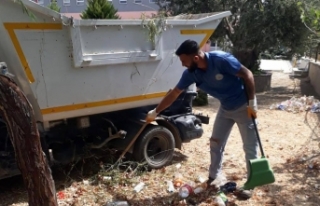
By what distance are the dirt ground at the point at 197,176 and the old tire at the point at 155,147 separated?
0.14 m

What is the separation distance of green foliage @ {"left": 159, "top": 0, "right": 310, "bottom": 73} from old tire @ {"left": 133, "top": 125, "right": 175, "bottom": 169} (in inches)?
312

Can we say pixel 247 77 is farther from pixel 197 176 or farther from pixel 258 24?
pixel 258 24

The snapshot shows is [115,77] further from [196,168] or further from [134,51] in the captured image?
[196,168]

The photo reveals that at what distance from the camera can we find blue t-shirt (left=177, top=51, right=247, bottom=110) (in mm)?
3857

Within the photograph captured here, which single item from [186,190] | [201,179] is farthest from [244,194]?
[201,179]

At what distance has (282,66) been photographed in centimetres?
2203

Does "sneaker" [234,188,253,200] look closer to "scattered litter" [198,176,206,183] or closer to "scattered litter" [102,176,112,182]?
"scattered litter" [198,176,206,183]

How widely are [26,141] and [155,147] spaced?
2.49 metres

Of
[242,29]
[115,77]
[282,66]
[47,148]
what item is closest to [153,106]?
[115,77]

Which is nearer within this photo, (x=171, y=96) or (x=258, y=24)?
(x=171, y=96)

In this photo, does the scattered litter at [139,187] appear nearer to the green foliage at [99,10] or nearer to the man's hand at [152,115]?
the man's hand at [152,115]

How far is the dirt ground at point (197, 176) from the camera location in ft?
14.0

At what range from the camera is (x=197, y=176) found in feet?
16.3

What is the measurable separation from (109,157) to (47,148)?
98cm
